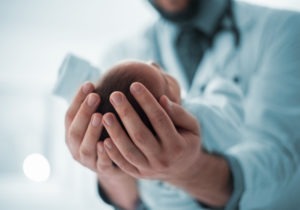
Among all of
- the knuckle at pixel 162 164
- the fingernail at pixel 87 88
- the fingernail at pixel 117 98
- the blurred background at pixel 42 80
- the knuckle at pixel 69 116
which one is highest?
the fingernail at pixel 117 98

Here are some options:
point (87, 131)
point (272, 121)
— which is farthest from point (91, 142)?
point (272, 121)

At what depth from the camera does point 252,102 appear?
691 millimetres

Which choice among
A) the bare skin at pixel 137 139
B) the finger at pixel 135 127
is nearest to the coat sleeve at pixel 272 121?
the bare skin at pixel 137 139

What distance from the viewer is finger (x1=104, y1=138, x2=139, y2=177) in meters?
0.41

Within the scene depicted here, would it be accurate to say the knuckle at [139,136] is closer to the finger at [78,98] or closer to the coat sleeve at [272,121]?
the finger at [78,98]

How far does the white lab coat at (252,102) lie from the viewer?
611 mm

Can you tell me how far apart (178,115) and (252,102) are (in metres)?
0.31

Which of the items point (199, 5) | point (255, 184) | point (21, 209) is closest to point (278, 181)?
point (255, 184)

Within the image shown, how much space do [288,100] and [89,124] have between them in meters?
0.42

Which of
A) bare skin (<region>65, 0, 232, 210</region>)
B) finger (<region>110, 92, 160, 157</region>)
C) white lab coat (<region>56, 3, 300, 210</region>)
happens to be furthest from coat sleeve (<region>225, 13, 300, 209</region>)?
finger (<region>110, 92, 160, 157</region>)

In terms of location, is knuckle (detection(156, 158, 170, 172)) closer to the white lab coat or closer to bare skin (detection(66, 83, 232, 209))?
bare skin (detection(66, 83, 232, 209))

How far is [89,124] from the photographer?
40cm

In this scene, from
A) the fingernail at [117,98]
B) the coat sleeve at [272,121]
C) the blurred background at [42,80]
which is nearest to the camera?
the fingernail at [117,98]

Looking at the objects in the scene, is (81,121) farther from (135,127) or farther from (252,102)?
(252,102)
